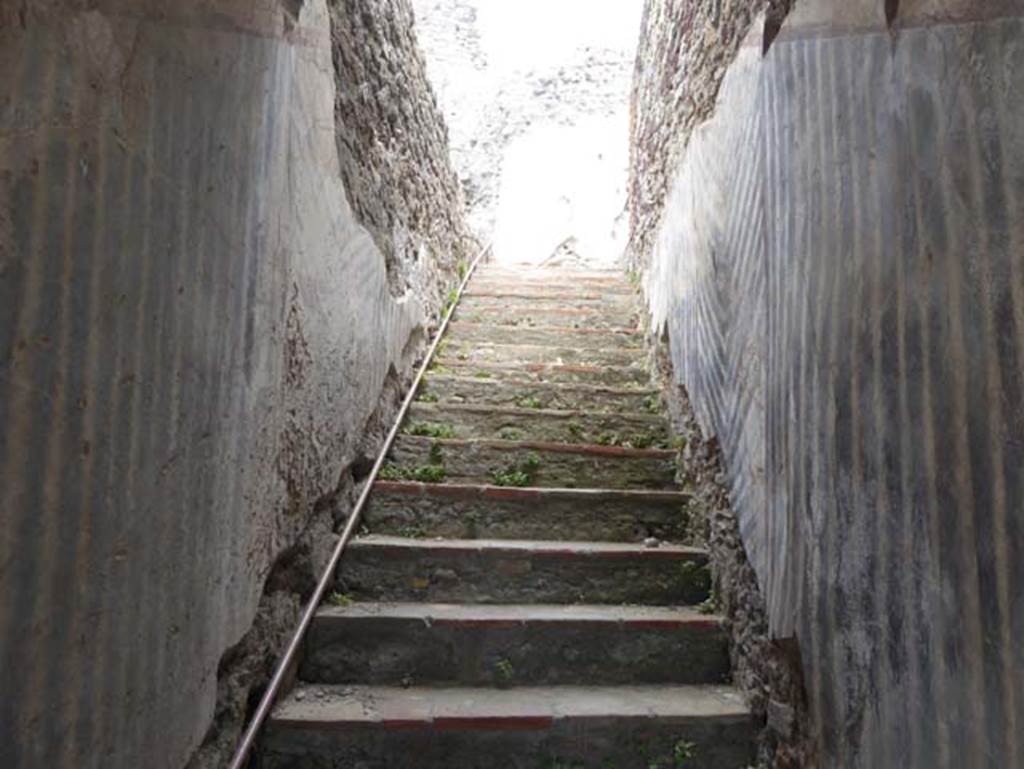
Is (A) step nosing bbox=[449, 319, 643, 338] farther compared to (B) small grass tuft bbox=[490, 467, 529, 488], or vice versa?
(A) step nosing bbox=[449, 319, 643, 338]

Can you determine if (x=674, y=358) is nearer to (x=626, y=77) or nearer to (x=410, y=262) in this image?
(x=410, y=262)

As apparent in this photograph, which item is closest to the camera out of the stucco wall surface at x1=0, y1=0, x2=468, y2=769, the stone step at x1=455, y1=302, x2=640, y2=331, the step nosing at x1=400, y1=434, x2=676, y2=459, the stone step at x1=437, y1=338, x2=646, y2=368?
the stucco wall surface at x1=0, y1=0, x2=468, y2=769

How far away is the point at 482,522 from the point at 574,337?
1660 mm

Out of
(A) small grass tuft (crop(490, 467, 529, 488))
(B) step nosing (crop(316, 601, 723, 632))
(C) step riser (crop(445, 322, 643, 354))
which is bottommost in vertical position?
(B) step nosing (crop(316, 601, 723, 632))

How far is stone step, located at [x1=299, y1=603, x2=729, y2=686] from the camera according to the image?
2037 mm

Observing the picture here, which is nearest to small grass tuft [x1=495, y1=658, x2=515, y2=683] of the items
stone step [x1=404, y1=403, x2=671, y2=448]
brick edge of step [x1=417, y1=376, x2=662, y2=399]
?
stone step [x1=404, y1=403, x2=671, y2=448]

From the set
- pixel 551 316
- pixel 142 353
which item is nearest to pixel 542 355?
pixel 551 316

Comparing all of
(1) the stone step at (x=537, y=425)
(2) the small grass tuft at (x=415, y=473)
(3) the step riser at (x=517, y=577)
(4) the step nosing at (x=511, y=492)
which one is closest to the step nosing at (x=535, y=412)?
(1) the stone step at (x=537, y=425)

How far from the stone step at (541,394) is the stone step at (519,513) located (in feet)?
2.27

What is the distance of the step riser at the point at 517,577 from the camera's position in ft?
7.51

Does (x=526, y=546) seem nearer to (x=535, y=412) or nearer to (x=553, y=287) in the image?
(x=535, y=412)

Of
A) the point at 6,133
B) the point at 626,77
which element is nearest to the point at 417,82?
the point at 6,133

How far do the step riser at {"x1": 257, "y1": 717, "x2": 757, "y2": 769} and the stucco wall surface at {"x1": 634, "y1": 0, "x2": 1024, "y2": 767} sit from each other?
0.38m

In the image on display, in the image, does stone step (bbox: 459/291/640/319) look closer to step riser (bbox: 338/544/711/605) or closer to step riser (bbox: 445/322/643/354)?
step riser (bbox: 445/322/643/354)
